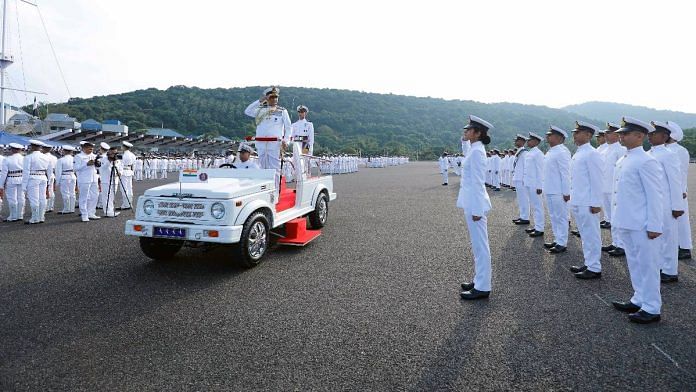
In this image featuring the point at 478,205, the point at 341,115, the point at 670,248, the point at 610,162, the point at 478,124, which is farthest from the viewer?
the point at 341,115

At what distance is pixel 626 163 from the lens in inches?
158

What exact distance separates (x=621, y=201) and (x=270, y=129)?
212 inches

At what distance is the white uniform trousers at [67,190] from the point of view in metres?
10.6

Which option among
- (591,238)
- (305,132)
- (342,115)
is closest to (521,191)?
(591,238)

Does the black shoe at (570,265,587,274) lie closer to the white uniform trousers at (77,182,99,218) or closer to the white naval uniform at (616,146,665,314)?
the white naval uniform at (616,146,665,314)

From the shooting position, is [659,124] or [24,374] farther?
[659,124]

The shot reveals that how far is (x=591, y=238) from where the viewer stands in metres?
5.19

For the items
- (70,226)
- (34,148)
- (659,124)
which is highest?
(659,124)

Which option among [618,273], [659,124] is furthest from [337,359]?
[659,124]

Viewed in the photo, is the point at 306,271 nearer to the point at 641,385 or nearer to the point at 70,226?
the point at 641,385

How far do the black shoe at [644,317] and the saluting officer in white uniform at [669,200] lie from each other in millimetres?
1730

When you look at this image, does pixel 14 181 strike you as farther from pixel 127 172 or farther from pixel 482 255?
pixel 482 255

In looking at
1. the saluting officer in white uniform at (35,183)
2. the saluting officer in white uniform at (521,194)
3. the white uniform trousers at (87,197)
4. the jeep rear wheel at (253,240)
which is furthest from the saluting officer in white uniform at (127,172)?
the saluting officer in white uniform at (521,194)

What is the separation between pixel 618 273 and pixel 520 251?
1.46 meters
